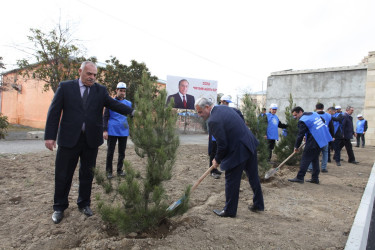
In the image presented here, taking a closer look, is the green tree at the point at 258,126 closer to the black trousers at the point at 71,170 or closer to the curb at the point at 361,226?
the curb at the point at 361,226

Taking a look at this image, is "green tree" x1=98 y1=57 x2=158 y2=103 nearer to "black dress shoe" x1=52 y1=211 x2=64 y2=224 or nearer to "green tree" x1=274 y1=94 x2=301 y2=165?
"green tree" x1=274 y1=94 x2=301 y2=165

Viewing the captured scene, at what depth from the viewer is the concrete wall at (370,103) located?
1504 centimetres

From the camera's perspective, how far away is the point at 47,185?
4410 mm

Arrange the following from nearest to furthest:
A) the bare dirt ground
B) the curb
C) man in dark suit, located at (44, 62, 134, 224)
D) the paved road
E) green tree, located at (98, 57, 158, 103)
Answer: the bare dirt ground
the curb
man in dark suit, located at (44, 62, 134, 224)
the paved road
green tree, located at (98, 57, 158, 103)

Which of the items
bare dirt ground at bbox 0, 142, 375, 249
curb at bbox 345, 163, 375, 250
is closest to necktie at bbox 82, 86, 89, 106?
bare dirt ground at bbox 0, 142, 375, 249

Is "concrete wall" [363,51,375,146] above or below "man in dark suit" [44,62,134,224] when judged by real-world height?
above

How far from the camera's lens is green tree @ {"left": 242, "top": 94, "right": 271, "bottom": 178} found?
18.0ft

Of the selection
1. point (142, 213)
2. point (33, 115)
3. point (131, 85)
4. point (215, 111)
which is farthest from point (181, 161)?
point (33, 115)

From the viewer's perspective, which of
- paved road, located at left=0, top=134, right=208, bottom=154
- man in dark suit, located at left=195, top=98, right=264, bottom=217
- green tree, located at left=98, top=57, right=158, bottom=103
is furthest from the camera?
green tree, located at left=98, top=57, right=158, bottom=103

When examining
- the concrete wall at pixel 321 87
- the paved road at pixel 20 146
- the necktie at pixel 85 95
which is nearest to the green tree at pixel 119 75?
the paved road at pixel 20 146

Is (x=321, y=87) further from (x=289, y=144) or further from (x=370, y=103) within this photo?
(x=289, y=144)

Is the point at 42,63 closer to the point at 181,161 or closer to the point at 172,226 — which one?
the point at 181,161

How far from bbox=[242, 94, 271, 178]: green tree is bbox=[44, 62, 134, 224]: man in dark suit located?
3356mm

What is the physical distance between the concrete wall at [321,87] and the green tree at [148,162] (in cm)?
1532
